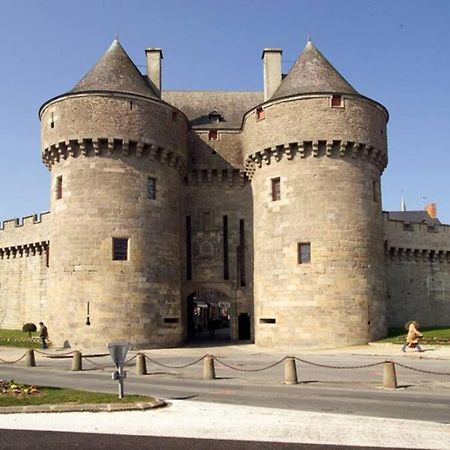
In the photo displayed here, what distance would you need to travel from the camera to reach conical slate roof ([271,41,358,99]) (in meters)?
28.0

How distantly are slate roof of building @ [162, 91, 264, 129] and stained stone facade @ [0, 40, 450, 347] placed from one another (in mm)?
4147

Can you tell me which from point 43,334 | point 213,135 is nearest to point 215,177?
point 213,135

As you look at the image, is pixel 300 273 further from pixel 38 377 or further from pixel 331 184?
pixel 38 377

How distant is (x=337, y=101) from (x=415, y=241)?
534 inches

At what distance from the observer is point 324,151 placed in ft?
89.4

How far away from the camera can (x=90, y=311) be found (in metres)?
26.2

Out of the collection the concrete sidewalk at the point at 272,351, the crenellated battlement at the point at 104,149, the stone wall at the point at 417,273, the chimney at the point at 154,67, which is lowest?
the concrete sidewalk at the point at 272,351

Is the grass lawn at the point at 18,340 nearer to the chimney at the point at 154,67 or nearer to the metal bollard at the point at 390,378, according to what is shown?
the chimney at the point at 154,67

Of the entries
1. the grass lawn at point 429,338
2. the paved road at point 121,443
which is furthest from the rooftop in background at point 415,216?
the paved road at point 121,443

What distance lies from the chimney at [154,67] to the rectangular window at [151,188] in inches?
292

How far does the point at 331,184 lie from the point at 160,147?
888 centimetres

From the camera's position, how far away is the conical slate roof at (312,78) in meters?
28.0

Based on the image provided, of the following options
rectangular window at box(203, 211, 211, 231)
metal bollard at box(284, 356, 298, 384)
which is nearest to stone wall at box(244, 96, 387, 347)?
rectangular window at box(203, 211, 211, 231)

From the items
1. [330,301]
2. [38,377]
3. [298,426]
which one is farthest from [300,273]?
[298,426]
